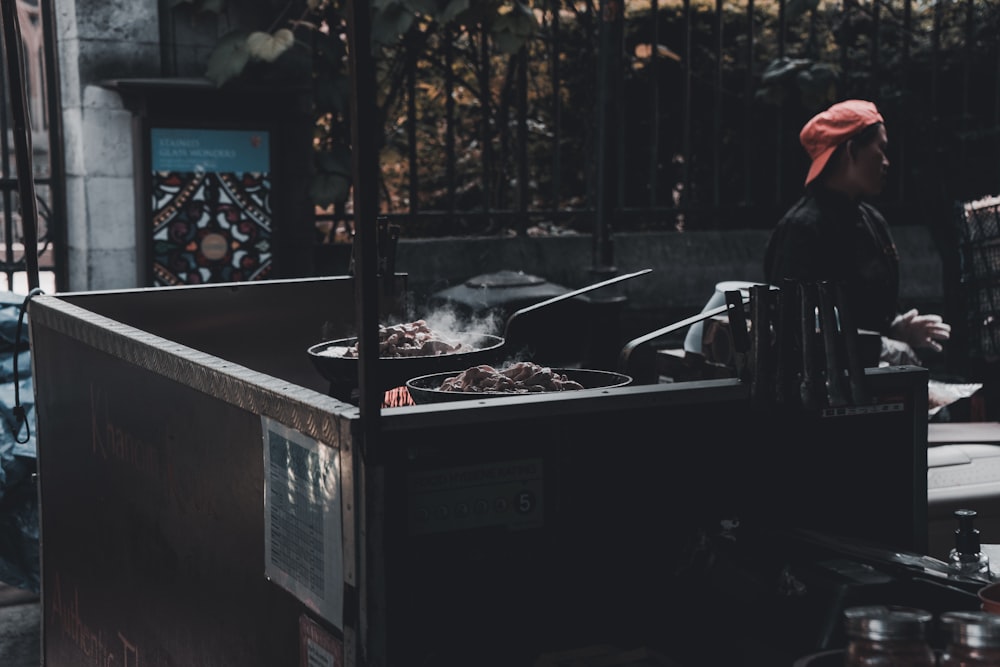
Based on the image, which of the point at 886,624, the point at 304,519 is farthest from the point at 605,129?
the point at 886,624

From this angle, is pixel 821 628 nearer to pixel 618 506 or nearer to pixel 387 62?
pixel 618 506

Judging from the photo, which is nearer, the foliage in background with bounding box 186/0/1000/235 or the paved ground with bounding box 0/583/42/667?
the paved ground with bounding box 0/583/42/667

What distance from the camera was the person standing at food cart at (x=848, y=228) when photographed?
4770 millimetres

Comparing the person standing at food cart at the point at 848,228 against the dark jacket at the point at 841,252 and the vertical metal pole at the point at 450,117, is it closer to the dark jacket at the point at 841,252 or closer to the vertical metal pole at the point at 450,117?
the dark jacket at the point at 841,252

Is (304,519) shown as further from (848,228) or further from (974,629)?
(848,228)

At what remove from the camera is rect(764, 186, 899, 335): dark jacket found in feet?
15.5

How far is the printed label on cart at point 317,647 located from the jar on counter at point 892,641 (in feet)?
2.72

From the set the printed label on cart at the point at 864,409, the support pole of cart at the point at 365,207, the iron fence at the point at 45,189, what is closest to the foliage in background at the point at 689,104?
the iron fence at the point at 45,189

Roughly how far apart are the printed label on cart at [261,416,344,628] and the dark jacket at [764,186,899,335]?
116 inches

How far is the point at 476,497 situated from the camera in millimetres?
1955

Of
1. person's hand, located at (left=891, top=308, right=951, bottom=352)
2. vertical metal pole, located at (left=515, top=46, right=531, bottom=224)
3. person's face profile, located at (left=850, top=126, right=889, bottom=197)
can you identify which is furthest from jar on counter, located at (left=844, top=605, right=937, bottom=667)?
vertical metal pole, located at (left=515, top=46, right=531, bottom=224)

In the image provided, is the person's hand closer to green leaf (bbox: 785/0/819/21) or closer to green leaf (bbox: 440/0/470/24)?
green leaf (bbox: 440/0/470/24)

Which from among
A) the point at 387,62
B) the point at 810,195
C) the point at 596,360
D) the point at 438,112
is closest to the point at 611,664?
the point at 810,195

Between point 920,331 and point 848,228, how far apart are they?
0.59 m
